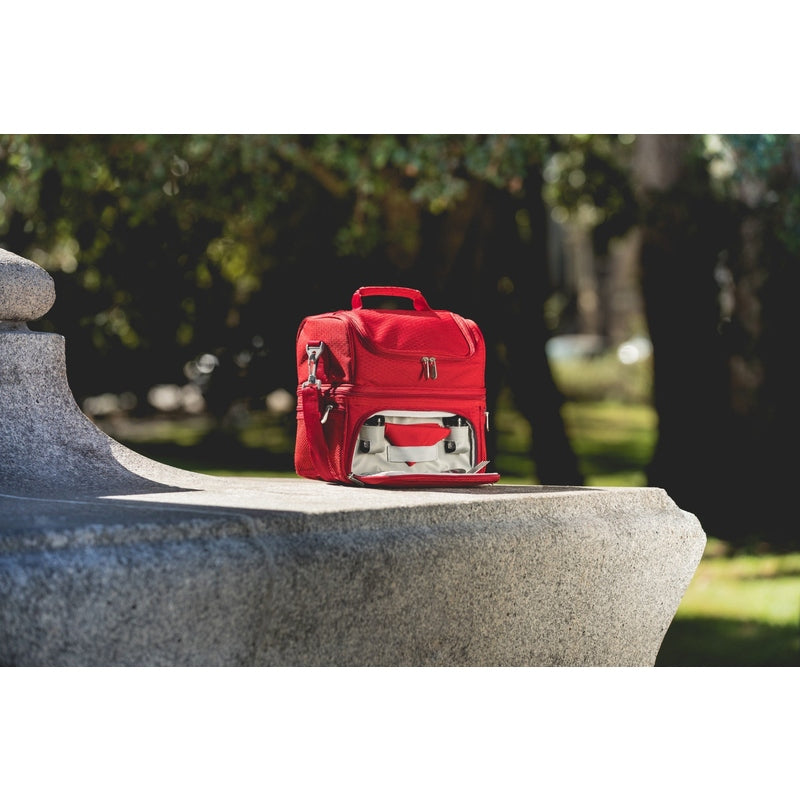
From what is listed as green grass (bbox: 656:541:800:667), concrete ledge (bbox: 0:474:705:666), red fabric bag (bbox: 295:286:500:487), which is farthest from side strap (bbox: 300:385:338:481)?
green grass (bbox: 656:541:800:667)

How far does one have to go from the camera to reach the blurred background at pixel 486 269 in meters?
8.88

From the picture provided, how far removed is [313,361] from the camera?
14.9ft

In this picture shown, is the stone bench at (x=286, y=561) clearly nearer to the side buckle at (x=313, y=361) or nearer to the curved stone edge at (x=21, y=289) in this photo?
the curved stone edge at (x=21, y=289)

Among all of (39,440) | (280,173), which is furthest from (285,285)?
(39,440)

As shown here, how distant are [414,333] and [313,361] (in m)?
0.40

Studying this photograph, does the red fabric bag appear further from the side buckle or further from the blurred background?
the blurred background

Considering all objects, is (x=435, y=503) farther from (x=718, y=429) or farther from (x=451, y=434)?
(x=718, y=429)

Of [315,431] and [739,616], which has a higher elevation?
[315,431]

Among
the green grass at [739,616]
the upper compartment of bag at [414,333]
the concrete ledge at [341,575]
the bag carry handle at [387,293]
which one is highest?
the bag carry handle at [387,293]

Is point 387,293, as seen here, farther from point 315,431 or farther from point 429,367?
point 315,431

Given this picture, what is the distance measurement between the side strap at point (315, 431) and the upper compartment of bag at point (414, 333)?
0.31m

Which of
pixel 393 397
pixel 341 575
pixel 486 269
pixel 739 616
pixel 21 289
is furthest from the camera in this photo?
pixel 486 269

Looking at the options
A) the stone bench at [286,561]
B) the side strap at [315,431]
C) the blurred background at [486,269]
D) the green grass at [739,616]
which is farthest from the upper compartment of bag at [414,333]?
the green grass at [739,616]

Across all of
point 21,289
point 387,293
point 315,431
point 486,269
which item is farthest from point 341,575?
point 486,269
